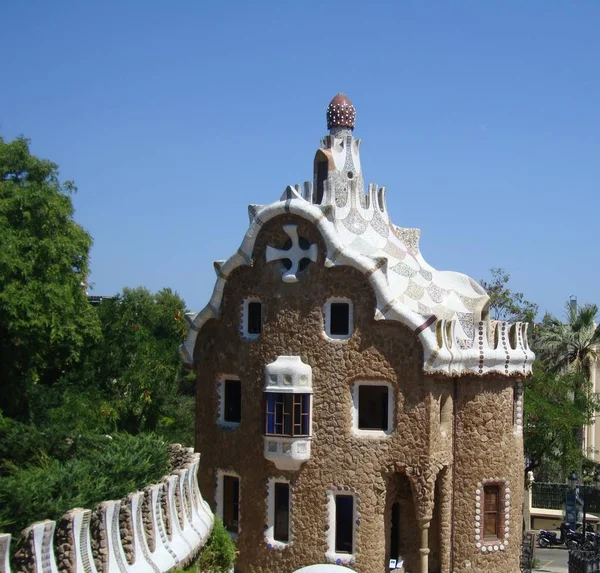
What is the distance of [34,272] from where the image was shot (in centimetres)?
2072

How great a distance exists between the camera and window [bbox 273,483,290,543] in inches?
746

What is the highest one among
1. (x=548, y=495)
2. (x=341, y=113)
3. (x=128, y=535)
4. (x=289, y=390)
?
(x=341, y=113)

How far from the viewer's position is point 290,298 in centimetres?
1880

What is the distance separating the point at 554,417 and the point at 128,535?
56.2 feet

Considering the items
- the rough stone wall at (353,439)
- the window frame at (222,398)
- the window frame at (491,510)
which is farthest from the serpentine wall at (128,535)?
the window frame at (491,510)

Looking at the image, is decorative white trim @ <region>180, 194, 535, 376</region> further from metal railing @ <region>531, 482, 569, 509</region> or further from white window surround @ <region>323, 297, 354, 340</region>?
metal railing @ <region>531, 482, 569, 509</region>

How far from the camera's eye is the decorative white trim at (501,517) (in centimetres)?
1889

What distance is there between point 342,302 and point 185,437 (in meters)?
12.1

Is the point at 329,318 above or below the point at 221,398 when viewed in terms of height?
above

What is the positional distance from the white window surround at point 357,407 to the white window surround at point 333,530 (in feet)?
4.16

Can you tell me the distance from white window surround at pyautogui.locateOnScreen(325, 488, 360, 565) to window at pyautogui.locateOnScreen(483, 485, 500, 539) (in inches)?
124

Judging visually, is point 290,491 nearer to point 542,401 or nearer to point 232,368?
point 232,368

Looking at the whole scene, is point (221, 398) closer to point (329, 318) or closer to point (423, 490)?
point (329, 318)

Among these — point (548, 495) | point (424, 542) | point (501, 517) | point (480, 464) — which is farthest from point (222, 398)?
point (548, 495)
